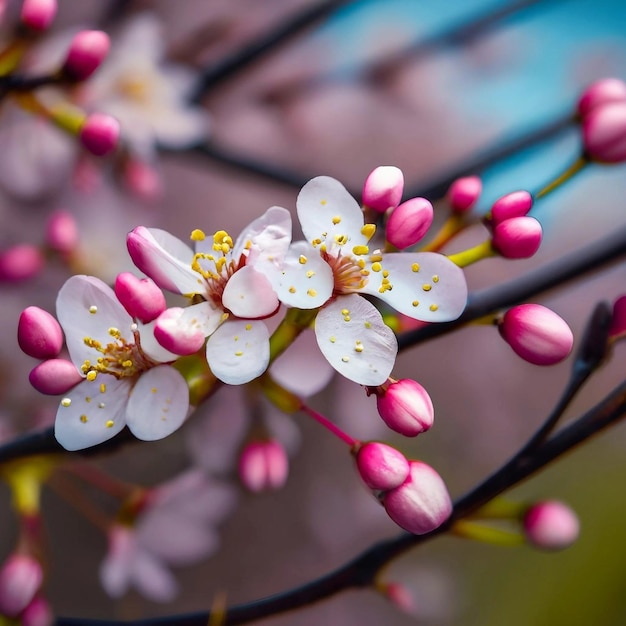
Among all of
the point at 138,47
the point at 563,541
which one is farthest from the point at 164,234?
the point at 138,47

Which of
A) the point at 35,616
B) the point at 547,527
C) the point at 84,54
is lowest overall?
the point at 35,616

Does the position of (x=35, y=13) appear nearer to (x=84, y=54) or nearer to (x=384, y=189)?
(x=84, y=54)

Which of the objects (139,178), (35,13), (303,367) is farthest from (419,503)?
(139,178)

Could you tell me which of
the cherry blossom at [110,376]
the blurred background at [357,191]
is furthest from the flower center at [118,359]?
the blurred background at [357,191]

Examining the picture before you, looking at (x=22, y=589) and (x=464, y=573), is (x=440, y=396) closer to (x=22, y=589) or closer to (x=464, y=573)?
(x=464, y=573)

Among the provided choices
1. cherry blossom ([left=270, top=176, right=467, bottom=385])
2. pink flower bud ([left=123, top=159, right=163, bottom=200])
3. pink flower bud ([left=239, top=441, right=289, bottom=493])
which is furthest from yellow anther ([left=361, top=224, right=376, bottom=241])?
pink flower bud ([left=123, top=159, right=163, bottom=200])

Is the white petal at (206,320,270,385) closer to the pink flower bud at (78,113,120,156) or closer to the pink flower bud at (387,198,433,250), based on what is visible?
the pink flower bud at (387,198,433,250)

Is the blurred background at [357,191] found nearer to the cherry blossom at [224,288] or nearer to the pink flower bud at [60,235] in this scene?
the pink flower bud at [60,235]
